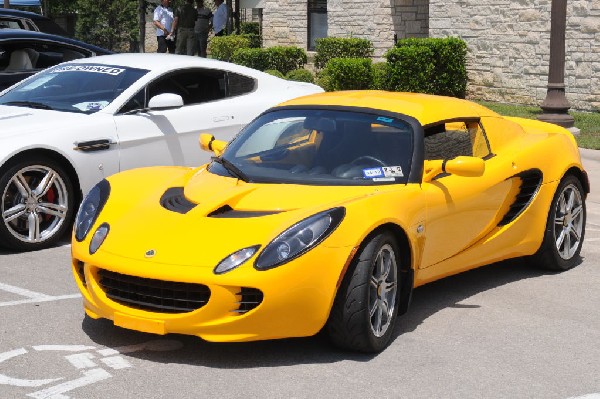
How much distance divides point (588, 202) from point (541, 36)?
7069mm

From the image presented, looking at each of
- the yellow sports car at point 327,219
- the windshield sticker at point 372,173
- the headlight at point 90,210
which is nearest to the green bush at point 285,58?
the yellow sports car at point 327,219

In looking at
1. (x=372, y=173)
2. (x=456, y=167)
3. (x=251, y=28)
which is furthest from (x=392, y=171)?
(x=251, y=28)

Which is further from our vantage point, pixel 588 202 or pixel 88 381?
pixel 588 202

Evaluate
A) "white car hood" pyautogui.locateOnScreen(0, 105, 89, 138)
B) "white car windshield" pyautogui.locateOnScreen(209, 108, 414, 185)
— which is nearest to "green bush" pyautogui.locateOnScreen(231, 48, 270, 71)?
"white car hood" pyautogui.locateOnScreen(0, 105, 89, 138)

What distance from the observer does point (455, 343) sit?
6191mm

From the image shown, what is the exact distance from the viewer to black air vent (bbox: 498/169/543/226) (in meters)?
7.38

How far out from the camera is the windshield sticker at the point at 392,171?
651 cm

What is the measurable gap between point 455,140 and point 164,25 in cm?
1800

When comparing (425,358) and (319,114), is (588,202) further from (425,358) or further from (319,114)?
(425,358)

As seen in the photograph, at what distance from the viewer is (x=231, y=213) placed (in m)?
6.05

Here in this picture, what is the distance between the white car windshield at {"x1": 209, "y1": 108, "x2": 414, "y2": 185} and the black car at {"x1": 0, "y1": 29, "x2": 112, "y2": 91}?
18.0 ft

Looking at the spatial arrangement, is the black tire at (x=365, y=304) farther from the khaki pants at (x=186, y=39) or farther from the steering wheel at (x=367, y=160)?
the khaki pants at (x=186, y=39)

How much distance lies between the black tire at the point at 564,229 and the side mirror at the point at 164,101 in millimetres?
3090

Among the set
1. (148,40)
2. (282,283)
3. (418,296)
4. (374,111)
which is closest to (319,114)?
(374,111)
